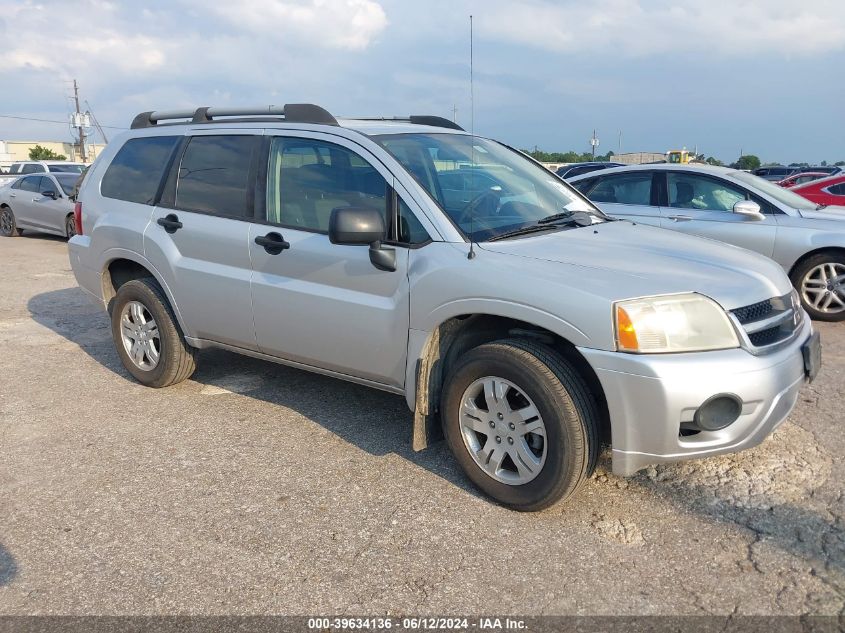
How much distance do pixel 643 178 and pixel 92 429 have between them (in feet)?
19.7

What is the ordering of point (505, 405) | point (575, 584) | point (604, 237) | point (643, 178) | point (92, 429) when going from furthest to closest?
point (643, 178), point (92, 429), point (604, 237), point (505, 405), point (575, 584)

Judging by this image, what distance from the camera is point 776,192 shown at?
7.60m

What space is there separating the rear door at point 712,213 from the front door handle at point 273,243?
4.70m

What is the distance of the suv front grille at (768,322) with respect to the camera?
3135 mm

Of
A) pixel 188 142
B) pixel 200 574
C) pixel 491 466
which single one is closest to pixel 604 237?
pixel 491 466

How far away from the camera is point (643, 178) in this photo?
786 centimetres

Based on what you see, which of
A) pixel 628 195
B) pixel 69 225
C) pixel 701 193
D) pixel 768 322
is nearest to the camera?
pixel 768 322

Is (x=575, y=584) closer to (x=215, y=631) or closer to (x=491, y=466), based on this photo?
(x=491, y=466)

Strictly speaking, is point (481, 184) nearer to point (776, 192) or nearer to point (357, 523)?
point (357, 523)

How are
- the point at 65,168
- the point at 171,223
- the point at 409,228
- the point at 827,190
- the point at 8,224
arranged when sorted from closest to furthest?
the point at 409,228 → the point at 171,223 → the point at 827,190 → the point at 8,224 → the point at 65,168

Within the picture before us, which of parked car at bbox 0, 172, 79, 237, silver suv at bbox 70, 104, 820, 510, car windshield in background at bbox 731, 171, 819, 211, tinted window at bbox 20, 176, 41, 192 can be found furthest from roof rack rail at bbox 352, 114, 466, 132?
tinted window at bbox 20, 176, 41, 192

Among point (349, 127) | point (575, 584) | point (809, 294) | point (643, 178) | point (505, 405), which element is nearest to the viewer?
point (575, 584)

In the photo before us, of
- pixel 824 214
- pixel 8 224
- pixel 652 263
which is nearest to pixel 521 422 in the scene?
pixel 652 263

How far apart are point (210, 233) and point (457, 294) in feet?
6.20
